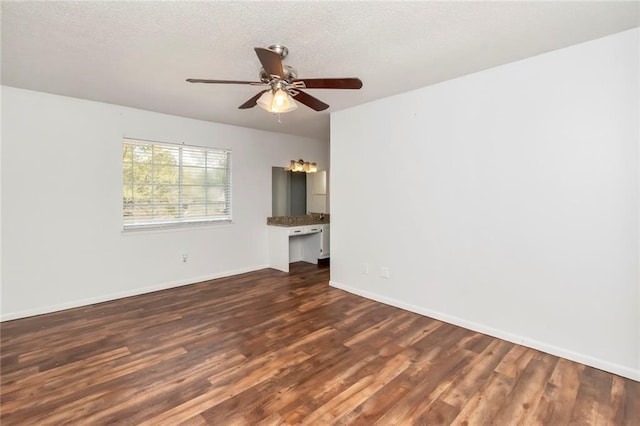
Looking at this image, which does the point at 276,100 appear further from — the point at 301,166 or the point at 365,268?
the point at 301,166

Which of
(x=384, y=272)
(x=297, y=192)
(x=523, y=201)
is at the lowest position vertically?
(x=384, y=272)

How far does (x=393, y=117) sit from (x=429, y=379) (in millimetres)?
2731

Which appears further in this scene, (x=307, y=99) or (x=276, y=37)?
(x=307, y=99)

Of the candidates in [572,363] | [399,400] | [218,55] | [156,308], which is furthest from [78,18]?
[572,363]

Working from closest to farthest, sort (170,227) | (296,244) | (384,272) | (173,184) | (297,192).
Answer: (384,272) → (170,227) → (173,184) → (296,244) → (297,192)

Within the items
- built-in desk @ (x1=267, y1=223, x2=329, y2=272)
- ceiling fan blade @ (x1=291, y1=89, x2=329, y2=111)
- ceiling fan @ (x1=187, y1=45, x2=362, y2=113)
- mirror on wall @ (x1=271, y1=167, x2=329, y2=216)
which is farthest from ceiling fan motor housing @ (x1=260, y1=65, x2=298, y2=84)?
mirror on wall @ (x1=271, y1=167, x2=329, y2=216)

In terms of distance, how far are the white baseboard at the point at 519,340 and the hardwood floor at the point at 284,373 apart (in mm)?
65

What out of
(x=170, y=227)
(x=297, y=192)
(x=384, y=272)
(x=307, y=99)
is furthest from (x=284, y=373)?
(x=297, y=192)

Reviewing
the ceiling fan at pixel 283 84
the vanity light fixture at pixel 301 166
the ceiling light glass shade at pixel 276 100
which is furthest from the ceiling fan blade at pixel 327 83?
the vanity light fixture at pixel 301 166

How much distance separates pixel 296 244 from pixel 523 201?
4.25 m

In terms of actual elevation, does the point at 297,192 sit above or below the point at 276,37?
below

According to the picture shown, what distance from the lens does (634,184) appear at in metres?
2.26

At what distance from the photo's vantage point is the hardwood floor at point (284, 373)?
1.92m

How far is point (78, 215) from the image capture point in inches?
148
